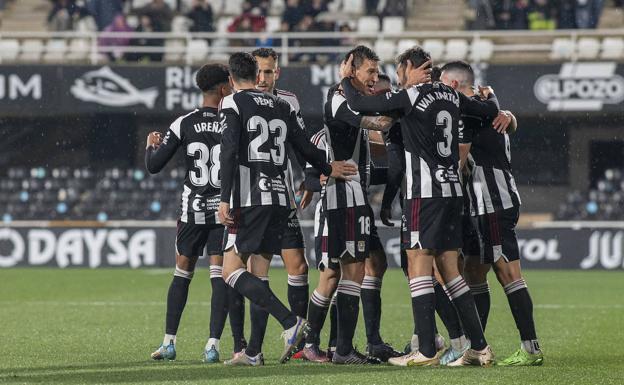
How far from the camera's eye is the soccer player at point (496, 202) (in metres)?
7.78

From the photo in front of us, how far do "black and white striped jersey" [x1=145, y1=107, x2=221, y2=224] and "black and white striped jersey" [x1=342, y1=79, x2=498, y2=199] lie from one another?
46.7 inches

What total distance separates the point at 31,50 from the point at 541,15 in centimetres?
1012

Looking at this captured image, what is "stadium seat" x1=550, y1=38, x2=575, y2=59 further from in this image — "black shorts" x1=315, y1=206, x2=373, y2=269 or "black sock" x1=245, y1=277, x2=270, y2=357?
"black sock" x1=245, y1=277, x2=270, y2=357

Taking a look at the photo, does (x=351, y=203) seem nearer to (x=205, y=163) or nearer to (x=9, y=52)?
(x=205, y=163)

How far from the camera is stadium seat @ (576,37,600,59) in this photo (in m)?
22.8

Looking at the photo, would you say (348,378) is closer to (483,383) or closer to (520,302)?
(483,383)

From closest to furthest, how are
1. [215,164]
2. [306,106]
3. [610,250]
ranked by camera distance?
[215,164]
[610,250]
[306,106]

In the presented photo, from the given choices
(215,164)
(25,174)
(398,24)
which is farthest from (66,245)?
(215,164)

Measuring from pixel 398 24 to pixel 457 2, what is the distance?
80.8 inches

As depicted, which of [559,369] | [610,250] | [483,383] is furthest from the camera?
[610,250]

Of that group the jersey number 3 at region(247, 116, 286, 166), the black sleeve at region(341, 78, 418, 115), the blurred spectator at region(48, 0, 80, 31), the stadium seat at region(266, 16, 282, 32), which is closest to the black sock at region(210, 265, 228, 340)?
the jersey number 3 at region(247, 116, 286, 166)

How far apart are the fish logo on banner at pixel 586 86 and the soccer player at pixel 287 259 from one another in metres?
15.4

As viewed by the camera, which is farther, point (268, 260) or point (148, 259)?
point (148, 259)

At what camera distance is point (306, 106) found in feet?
76.7
